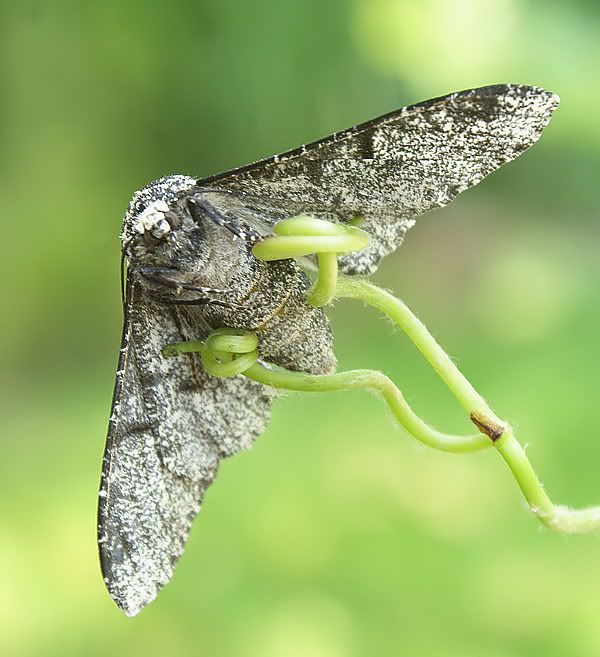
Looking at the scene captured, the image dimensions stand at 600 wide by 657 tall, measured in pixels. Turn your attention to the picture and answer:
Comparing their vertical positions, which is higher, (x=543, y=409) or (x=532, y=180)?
(x=532, y=180)

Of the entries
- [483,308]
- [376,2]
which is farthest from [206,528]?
[376,2]

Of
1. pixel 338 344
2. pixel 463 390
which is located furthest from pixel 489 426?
pixel 338 344

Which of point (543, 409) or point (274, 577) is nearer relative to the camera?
point (274, 577)

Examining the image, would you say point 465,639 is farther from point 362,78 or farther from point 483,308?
point 362,78

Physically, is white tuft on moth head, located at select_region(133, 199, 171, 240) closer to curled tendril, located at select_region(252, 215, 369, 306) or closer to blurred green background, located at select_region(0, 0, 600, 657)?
curled tendril, located at select_region(252, 215, 369, 306)

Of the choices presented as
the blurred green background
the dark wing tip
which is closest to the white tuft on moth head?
the dark wing tip

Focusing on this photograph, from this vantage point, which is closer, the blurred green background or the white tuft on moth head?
the white tuft on moth head
